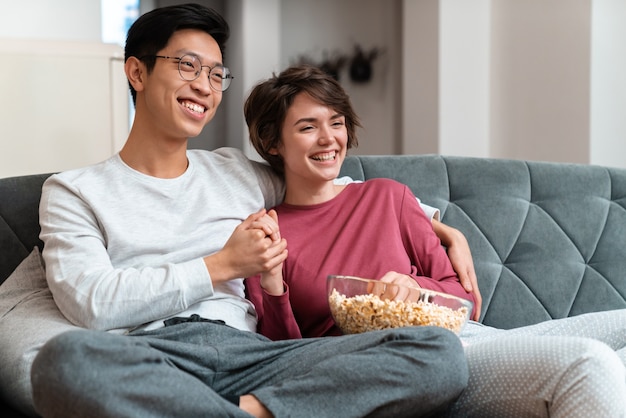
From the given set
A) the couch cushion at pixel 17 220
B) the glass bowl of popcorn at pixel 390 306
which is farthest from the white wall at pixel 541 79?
the couch cushion at pixel 17 220

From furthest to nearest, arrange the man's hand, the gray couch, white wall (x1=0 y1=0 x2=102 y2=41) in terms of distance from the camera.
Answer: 1. white wall (x1=0 y1=0 x2=102 y2=41)
2. the gray couch
3. the man's hand

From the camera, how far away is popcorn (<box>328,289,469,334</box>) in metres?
1.66

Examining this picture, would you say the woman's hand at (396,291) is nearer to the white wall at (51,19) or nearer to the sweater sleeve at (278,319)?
the sweater sleeve at (278,319)

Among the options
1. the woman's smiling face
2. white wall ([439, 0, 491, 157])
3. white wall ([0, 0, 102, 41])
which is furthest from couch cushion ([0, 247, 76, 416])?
white wall ([439, 0, 491, 157])

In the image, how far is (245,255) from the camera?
1.76 m

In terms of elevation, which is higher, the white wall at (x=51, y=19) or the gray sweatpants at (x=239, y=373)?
the white wall at (x=51, y=19)

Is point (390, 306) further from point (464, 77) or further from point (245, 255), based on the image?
point (464, 77)

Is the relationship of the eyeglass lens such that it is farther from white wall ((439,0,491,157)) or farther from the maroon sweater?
white wall ((439,0,491,157))

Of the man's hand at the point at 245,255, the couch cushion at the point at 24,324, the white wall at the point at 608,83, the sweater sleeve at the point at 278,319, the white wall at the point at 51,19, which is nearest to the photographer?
the couch cushion at the point at 24,324

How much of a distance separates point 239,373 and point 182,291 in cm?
21

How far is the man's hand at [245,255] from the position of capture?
176cm

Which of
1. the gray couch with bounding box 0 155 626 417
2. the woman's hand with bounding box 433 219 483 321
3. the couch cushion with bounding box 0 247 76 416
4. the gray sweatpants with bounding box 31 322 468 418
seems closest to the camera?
the gray sweatpants with bounding box 31 322 468 418

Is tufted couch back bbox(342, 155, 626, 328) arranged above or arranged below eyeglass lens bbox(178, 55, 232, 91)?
below

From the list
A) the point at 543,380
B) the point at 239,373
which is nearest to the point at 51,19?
the point at 239,373
